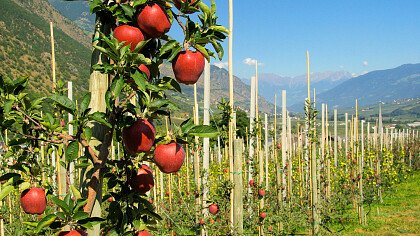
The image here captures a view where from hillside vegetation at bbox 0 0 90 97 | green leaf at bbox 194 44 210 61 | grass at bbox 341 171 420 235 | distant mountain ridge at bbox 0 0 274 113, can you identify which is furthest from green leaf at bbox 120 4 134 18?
hillside vegetation at bbox 0 0 90 97

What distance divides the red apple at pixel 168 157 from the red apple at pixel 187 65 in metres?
0.22

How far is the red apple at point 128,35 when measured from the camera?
3.82 feet

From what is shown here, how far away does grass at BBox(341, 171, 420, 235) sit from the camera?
9681mm

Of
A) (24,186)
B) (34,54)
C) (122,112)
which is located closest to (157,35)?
(122,112)

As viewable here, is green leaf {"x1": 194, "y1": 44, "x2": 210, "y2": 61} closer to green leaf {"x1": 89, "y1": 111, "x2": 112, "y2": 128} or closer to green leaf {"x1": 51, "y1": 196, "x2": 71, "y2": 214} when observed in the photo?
green leaf {"x1": 89, "y1": 111, "x2": 112, "y2": 128}

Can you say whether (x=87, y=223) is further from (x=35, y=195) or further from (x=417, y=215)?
(x=417, y=215)

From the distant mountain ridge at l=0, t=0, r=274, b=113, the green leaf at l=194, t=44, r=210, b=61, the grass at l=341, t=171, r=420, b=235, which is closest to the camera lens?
the green leaf at l=194, t=44, r=210, b=61

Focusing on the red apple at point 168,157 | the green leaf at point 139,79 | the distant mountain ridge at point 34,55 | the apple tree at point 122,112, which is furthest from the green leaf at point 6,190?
the distant mountain ridge at point 34,55

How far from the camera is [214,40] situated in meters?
1.30

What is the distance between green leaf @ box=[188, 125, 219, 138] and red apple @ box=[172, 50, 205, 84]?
16 cm

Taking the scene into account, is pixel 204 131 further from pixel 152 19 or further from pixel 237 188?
pixel 237 188

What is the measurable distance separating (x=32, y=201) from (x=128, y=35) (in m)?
0.72

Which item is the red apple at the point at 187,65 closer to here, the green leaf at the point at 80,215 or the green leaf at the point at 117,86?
the green leaf at the point at 117,86

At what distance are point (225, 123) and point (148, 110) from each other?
14.7 feet
